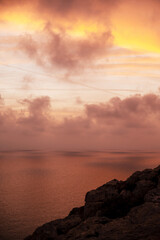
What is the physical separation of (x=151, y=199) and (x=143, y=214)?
3.58 metres

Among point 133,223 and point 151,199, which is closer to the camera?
point 133,223

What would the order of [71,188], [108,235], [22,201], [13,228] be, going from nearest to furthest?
[108,235] → [13,228] → [22,201] → [71,188]

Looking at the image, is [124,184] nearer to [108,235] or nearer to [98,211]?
[98,211]

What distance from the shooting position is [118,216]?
929 inches

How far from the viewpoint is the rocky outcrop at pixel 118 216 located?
16.4 m

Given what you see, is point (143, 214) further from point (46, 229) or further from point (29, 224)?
point (29, 224)

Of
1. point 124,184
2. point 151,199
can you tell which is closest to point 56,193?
point 124,184

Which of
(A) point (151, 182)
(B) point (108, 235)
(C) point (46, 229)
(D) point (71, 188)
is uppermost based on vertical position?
(A) point (151, 182)

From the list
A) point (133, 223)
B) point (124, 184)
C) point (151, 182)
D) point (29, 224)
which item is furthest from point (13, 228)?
point (133, 223)

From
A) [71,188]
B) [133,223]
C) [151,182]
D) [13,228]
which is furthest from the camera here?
[71,188]

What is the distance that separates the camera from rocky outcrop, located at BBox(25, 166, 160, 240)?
646 inches

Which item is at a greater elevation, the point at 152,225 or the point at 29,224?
the point at 152,225

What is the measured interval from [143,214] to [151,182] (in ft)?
26.9

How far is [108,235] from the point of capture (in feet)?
53.7
